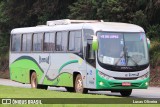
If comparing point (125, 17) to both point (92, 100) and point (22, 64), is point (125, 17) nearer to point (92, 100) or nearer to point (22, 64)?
point (22, 64)

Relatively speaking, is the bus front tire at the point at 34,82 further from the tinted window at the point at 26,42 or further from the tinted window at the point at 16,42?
the tinted window at the point at 16,42

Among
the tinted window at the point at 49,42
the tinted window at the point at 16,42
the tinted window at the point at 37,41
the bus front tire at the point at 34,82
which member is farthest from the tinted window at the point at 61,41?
the tinted window at the point at 16,42

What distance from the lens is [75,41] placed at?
2617cm

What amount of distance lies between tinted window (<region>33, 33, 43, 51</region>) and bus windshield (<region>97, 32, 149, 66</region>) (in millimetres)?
5940

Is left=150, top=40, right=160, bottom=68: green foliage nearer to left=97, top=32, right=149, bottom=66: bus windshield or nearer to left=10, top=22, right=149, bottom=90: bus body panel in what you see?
left=10, top=22, right=149, bottom=90: bus body panel

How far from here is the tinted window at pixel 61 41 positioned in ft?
89.7

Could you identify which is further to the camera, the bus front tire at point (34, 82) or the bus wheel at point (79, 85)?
the bus front tire at point (34, 82)

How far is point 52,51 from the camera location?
93.7 feet

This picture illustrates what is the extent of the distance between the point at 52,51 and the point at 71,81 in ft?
9.28

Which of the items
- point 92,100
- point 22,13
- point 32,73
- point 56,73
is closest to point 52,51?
point 56,73

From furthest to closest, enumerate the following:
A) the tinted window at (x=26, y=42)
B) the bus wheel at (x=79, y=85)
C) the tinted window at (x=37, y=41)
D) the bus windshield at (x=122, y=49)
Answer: the tinted window at (x=26, y=42) → the tinted window at (x=37, y=41) → the bus wheel at (x=79, y=85) → the bus windshield at (x=122, y=49)

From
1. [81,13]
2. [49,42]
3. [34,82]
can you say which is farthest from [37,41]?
[81,13]

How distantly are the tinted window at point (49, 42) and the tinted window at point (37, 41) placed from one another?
0.51m

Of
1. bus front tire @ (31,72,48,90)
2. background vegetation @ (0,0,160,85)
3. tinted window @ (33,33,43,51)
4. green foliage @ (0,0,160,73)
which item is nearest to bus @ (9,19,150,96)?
tinted window @ (33,33,43,51)
